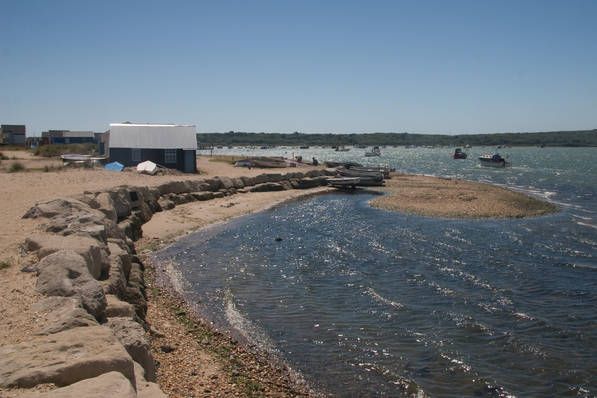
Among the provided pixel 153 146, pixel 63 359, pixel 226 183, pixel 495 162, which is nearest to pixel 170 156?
pixel 153 146

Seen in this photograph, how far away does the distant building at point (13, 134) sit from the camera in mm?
81000

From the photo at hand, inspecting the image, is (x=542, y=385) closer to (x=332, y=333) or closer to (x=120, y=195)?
(x=332, y=333)

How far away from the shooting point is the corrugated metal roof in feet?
133

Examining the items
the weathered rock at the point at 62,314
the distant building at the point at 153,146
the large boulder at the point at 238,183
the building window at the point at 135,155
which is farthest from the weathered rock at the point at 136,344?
the building window at the point at 135,155

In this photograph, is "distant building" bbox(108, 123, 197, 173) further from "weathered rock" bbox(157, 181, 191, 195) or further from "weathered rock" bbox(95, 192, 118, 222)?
"weathered rock" bbox(95, 192, 118, 222)

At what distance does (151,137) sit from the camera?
4125cm

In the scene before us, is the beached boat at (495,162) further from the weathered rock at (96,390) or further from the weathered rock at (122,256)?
the weathered rock at (96,390)

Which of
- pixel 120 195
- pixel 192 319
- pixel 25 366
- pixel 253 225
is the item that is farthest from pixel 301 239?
pixel 25 366

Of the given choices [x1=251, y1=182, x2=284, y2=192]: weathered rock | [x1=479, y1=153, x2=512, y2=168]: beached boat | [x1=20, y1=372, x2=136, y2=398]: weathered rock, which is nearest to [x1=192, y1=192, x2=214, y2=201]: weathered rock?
[x1=251, y1=182, x2=284, y2=192]: weathered rock

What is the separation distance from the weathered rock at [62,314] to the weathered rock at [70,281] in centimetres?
26

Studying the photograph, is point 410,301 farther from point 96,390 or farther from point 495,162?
point 495,162

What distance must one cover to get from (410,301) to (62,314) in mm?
9084

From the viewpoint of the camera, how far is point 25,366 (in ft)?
17.5

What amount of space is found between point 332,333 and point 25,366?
6.91m
